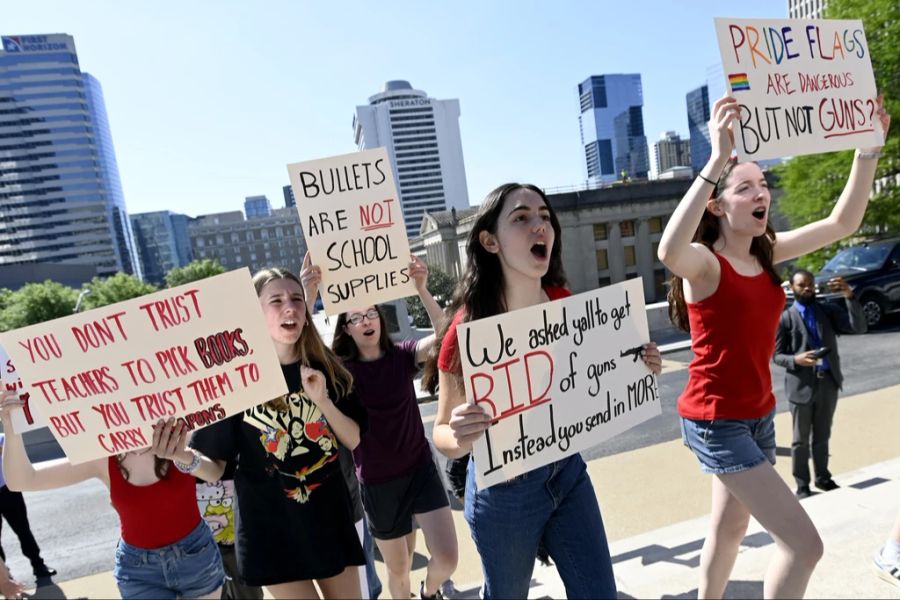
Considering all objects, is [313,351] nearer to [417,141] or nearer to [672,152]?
[417,141]

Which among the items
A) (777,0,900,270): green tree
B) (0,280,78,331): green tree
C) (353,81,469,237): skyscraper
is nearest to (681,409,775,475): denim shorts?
(777,0,900,270): green tree

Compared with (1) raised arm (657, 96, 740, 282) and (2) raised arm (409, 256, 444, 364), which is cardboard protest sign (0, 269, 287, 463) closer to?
(2) raised arm (409, 256, 444, 364)

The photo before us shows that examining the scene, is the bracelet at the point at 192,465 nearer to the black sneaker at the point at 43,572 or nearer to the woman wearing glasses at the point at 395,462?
the woman wearing glasses at the point at 395,462

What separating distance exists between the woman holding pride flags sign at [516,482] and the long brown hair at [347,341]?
4.08 ft

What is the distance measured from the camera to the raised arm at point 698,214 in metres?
1.92

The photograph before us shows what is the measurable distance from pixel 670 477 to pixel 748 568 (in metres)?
2.73

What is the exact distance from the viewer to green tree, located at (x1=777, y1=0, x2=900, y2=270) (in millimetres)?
16547

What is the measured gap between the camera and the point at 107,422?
75.0 inches

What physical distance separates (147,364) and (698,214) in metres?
2.08

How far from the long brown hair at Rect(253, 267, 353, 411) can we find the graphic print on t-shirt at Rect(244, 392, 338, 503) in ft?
0.51

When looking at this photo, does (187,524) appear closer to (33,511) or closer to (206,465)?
(206,465)

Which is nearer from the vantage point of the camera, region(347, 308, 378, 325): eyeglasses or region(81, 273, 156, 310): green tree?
region(347, 308, 378, 325): eyeglasses

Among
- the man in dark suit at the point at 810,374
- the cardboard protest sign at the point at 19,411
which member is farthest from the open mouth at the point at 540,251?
the man in dark suit at the point at 810,374

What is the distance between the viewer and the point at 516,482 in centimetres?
185
